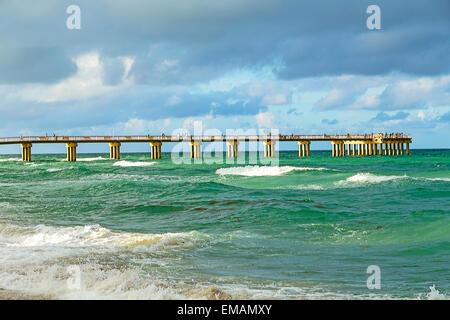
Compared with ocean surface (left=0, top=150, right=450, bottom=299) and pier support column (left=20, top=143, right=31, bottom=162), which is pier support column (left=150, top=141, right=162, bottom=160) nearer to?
pier support column (left=20, top=143, right=31, bottom=162)

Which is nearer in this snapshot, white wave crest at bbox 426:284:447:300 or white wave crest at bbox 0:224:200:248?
white wave crest at bbox 426:284:447:300

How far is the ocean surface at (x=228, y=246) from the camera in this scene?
745 centimetres

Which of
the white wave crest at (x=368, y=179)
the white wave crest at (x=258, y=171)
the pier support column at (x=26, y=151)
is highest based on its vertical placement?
the pier support column at (x=26, y=151)

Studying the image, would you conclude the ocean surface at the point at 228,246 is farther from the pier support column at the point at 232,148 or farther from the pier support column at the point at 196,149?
the pier support column at the point at 232,148

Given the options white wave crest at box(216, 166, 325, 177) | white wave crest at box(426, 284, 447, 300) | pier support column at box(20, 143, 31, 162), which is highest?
pier support column at box(20, 143, 31, 162)

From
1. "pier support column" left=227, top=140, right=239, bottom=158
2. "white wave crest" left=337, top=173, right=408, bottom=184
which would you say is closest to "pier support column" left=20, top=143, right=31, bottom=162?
"pier support column" left=227, top=140, right=239, bottom=158

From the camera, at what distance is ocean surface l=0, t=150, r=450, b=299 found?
745cm

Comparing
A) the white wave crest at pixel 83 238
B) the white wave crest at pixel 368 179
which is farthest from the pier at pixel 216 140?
the white wave crest at pixel 83 238

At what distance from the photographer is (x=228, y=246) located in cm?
1120

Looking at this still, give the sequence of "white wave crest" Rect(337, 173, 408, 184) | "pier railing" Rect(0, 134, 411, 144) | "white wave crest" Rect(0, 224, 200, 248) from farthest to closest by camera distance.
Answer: "pier railing" Rect(0, 134, 411, 144) < "white wave crest" Rect(337, 173, 408, 184) < "white wave crest" Rect(0, 224, 200, 248)
